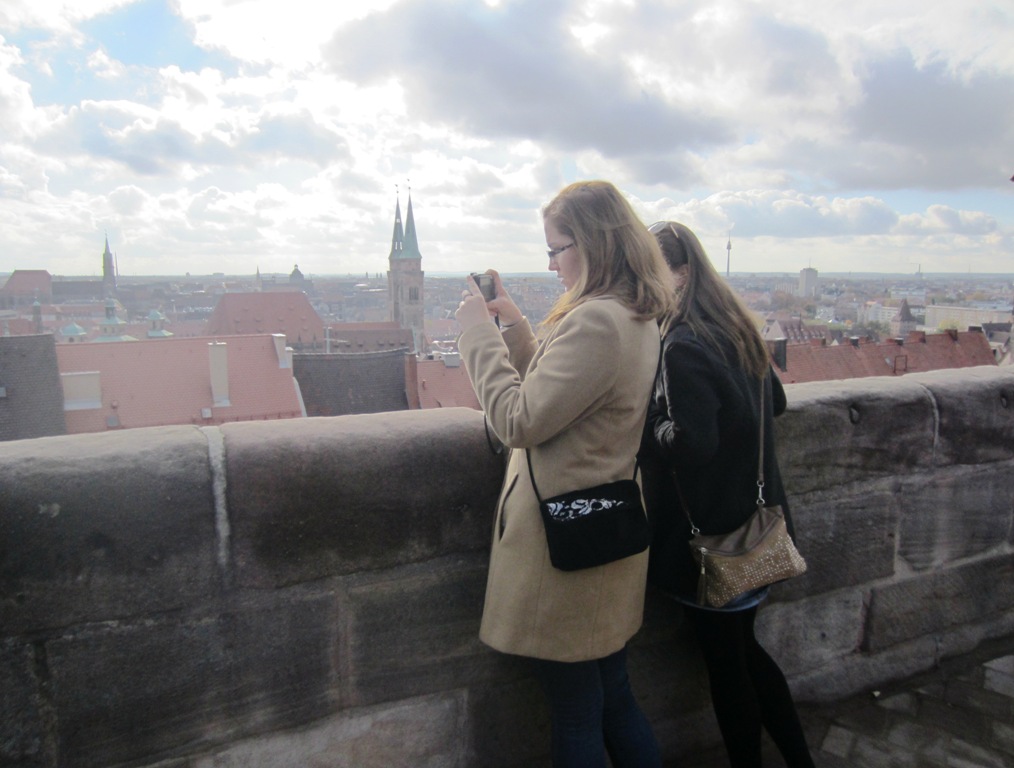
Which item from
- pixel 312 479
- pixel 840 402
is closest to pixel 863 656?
pixel 840 402

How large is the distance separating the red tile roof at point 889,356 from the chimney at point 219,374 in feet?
51.6

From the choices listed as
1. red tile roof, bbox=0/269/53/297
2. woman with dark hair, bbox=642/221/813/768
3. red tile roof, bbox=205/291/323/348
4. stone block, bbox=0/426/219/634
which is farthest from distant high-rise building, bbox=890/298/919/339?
red tile roof, bbox=0/269/53/297

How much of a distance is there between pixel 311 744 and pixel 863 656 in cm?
138

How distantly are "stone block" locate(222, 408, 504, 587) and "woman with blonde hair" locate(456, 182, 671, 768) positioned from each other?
0.42 feet

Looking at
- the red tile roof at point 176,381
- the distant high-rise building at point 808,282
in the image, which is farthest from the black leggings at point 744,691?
the distant high-rise building at point 808,282

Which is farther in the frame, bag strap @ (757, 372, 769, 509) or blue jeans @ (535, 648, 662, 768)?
bag strap @ (757, 372, 769, 509)

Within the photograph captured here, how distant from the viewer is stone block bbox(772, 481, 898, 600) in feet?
6.20

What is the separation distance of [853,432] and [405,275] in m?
62.2

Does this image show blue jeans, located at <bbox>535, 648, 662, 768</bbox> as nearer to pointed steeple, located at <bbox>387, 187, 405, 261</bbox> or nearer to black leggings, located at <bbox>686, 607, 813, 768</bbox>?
black leggings, located at <bbox>686, 607, 813, 768</bbox>

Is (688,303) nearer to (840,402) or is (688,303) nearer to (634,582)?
(634,582)

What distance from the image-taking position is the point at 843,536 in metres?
1.95

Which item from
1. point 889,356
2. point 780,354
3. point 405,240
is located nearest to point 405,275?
point 405,240

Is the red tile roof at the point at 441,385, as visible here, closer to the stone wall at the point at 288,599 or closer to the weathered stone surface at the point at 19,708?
the stone wall at the point at 288,599

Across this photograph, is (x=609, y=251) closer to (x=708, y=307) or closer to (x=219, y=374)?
(x=708, y=307)
